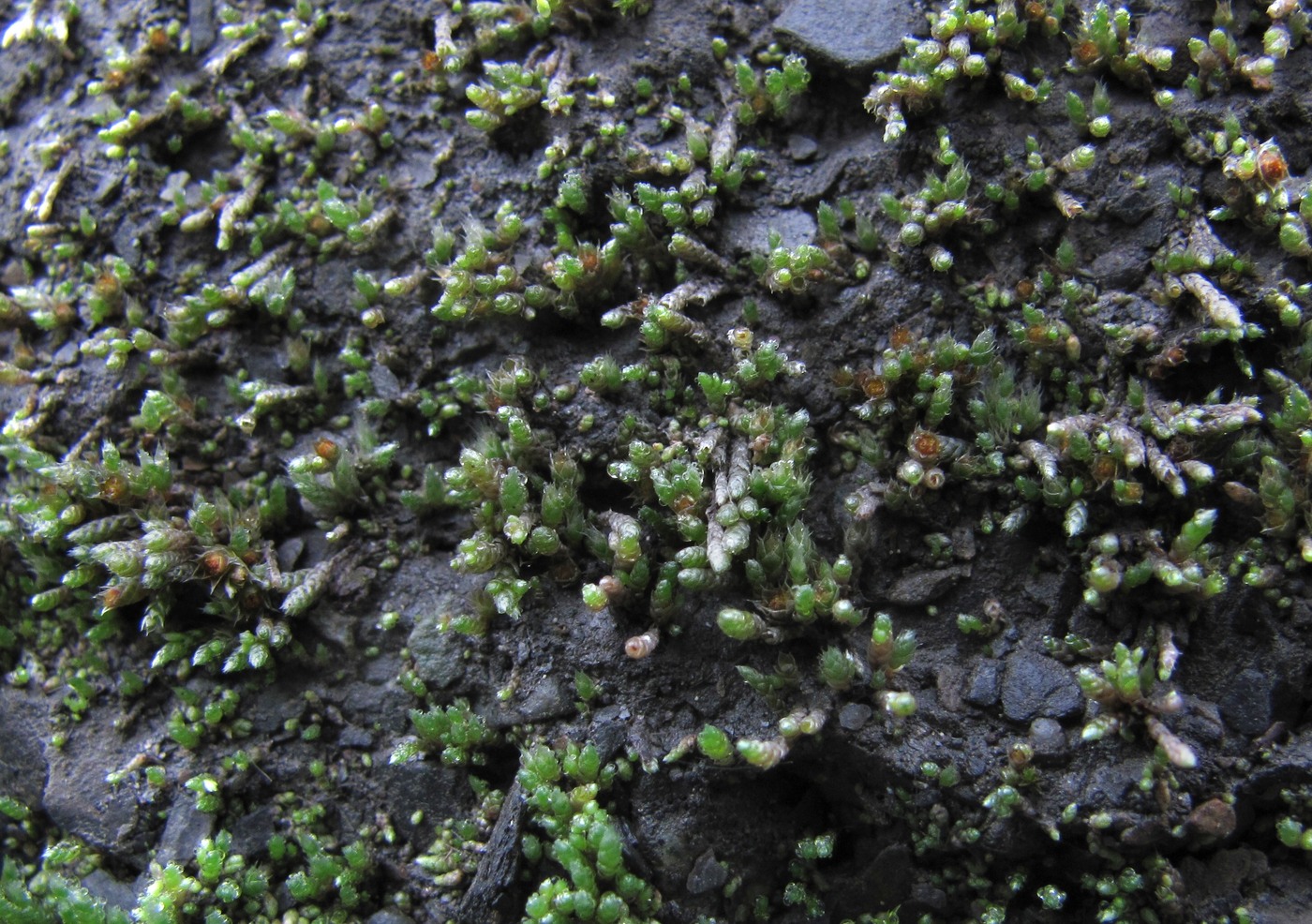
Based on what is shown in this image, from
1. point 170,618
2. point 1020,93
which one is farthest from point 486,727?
point 1020,93

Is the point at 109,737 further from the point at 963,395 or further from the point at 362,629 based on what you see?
the point at 963,395

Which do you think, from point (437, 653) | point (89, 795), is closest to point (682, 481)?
point (437, 653)

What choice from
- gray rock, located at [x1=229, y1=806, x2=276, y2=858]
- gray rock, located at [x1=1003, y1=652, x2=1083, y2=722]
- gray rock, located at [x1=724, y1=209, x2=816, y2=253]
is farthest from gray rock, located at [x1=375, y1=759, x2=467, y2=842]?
gray rock, located at [x1=724, y1=209, x2=816, y2=253]

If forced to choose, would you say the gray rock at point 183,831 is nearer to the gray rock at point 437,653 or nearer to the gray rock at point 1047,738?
the gray rock at point 437,653

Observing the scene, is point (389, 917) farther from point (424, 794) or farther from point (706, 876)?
point (706, 876)

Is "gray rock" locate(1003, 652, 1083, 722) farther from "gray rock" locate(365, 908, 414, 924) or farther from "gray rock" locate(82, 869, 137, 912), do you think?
"gray rock" locate(82, 869, 137, 912)

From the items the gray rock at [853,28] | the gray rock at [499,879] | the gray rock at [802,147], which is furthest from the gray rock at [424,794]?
the gray rock at [853,28]
